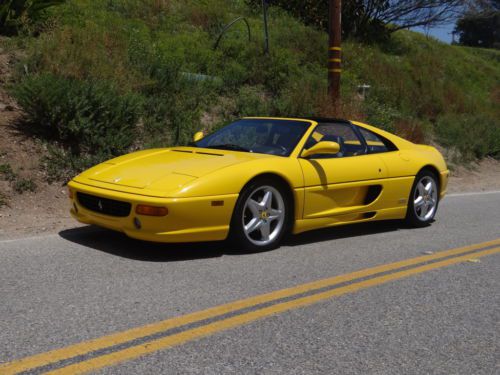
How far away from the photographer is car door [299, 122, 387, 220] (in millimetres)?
6227

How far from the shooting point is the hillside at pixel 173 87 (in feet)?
29.9

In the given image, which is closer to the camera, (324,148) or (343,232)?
(324,148)

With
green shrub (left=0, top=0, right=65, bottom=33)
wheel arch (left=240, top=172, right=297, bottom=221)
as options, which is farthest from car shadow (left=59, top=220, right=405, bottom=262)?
green shrub (left=0, top=0, right=65, bottom=33)

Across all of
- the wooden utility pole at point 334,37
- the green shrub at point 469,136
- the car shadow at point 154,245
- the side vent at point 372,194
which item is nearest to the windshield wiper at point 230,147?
the car shadow at point 154,245

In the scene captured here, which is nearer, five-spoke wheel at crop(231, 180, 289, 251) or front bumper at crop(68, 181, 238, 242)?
front bumper at crop(68, 181, 238, 242)

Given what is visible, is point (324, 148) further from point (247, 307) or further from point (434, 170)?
point (247, 307)

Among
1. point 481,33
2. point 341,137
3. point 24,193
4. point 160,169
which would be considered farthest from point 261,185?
point 481,33

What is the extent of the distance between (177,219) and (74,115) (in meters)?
4.64

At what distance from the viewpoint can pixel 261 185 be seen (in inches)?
228

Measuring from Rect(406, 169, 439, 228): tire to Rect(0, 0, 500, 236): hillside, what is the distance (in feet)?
14.0

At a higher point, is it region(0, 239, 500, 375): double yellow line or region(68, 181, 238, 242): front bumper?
region(68, 181, 238, 242): front bumper

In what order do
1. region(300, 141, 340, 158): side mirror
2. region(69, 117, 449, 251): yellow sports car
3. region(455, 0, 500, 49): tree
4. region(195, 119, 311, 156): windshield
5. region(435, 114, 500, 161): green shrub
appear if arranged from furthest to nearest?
region(455, 0, 500, 49): tree, region(435, 114, 500, 161): green shrub, region(195, 119, 311, 156): windshield, region(300, 141, 340, 158): side mirror, region(69, 117, 449, 251): yellow sports car

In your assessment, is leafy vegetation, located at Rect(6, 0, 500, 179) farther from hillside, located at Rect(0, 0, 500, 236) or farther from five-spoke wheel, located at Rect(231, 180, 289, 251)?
five-spoke wheel, located at Rect(231, 180, 289, 251)

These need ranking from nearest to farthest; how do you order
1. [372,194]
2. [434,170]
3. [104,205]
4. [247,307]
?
[247,307] → [104,205] → [372,194] → [434,170]
